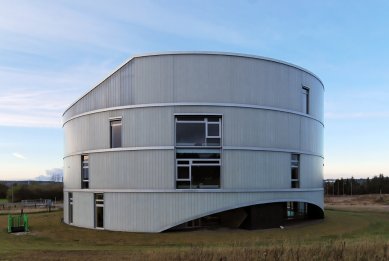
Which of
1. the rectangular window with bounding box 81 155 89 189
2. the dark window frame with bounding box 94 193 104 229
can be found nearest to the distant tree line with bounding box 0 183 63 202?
the rectangular window with bounding box 81 155 89 189

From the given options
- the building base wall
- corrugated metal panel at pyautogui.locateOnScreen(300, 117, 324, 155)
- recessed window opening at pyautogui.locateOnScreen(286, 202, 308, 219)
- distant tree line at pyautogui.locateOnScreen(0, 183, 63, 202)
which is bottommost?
distant tree line at pyautogui.locateOnScreen(0, 183, 63, 202)

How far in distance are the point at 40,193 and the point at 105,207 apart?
183 ft

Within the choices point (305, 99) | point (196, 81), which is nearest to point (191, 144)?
point (196, 81)

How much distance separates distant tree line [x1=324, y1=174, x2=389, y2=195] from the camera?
83.4 metres

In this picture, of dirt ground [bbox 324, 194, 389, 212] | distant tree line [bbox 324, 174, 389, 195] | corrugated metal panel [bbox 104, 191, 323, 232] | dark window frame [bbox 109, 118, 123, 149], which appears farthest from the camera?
distant tree line [bbox 324, 174, 389, 195]

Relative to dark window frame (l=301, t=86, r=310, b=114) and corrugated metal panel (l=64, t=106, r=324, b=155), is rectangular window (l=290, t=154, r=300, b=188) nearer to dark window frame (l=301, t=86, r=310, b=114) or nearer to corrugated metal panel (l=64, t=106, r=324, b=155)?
corrugated metal panel (l=64, t=106, r=324, b=155)

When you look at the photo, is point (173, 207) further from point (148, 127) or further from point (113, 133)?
point (113, 133)

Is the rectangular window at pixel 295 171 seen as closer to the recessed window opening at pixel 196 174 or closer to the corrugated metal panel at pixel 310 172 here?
the corrugated metal panel at pixel 310 172

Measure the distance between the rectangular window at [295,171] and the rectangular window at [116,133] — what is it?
35.6 ft

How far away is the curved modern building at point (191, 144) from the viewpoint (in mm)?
25438

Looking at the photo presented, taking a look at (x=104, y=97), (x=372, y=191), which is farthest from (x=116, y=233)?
(x=372, y=191)

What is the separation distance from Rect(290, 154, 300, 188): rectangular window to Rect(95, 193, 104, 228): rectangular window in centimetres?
1182

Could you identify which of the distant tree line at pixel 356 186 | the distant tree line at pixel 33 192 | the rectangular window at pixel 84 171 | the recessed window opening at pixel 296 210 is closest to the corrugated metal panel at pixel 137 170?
the rectangular window at pixel 84 171

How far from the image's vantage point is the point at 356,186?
8512 cm
